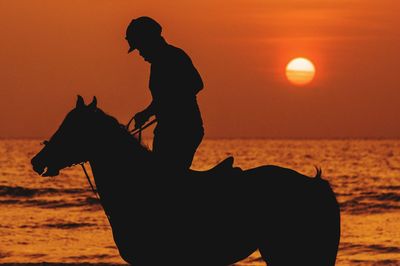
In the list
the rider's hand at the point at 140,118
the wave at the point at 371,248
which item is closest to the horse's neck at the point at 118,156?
the rider's hand at the point at 140,118

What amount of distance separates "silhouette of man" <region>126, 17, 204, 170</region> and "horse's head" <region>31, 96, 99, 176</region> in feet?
1.68

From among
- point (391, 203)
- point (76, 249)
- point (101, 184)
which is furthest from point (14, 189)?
point (101, 184)

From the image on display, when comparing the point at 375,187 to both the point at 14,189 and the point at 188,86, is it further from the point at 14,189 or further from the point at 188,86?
the point at 188,86

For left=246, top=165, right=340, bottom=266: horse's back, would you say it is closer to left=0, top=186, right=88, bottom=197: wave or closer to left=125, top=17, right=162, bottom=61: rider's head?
left=125, top=17, right=162, bottom=61: rider's head

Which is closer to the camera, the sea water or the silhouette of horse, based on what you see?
the silhouette of horse

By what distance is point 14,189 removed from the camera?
5106cm

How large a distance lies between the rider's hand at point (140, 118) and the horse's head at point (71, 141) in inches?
17.2

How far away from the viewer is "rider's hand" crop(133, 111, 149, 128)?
27.8ft

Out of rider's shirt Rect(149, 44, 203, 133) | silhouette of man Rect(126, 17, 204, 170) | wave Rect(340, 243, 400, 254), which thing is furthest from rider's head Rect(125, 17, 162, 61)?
wave Rect(340, 243, 400, 254)

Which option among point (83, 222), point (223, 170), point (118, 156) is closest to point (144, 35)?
point (118, 156)

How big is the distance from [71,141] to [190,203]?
122cm

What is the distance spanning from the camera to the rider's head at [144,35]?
8227mm

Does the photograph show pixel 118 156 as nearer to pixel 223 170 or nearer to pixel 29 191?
pixel 223 170

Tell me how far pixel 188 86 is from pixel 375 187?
49.4m
